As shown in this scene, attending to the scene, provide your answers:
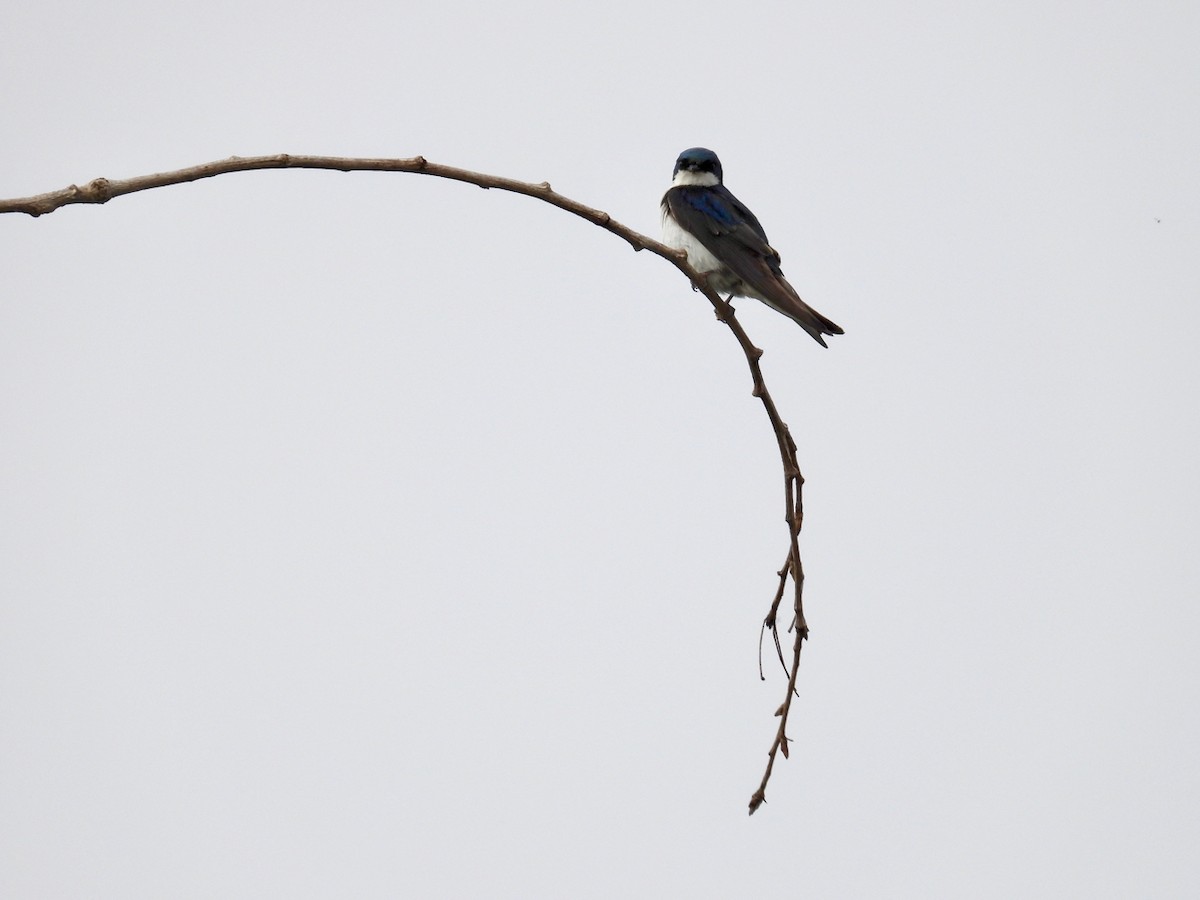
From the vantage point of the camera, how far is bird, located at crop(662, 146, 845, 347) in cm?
446

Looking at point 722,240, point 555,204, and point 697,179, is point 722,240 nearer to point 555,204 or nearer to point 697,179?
point 697,179

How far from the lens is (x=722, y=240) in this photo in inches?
199

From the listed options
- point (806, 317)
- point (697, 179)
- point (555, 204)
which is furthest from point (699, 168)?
point (555, 204)

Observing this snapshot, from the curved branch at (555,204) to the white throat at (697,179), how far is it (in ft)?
9.32

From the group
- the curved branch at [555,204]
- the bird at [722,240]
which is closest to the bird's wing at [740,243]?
the bird at [722,240]

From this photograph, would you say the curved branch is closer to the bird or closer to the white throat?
the bird

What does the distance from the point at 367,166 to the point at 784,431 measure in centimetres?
118

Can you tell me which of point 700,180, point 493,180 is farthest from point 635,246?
point 700,180

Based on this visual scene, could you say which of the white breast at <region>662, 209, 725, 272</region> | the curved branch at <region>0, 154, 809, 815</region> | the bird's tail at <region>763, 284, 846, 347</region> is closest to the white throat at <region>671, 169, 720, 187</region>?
the white breast at <region>662, 209, 725, 272</region>

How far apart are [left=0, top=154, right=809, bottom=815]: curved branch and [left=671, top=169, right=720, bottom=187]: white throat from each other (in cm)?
284

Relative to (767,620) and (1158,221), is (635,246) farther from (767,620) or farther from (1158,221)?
(1158,221)

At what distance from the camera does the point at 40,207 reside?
71.7 inches

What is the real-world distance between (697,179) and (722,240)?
787 millimetres

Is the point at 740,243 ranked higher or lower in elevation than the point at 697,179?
lower
